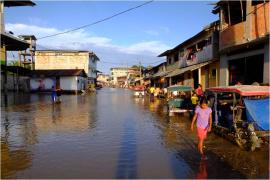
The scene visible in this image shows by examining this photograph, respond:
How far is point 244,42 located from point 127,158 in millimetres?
11840

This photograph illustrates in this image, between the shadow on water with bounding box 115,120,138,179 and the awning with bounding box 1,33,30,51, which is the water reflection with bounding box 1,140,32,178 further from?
the awning with bounding box 1,33,30,51

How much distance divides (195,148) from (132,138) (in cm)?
250

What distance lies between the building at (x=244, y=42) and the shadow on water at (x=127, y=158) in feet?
26.4

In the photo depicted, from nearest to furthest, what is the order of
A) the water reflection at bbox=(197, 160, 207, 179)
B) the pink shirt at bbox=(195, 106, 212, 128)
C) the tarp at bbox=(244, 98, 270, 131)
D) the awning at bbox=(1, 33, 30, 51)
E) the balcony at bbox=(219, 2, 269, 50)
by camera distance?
the water reflection at bbox=(197, 160, 207, 179) < the pink shirt at bbox=(195, 106, 212, 128) < the tarp at bbox=(244, 98, 270, 131) < the balcony at bbox=(219, 2, 269, 50) < the awning at bbox=(1, 33, 30, 51)

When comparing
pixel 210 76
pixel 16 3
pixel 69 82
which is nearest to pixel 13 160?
pixel 210 76

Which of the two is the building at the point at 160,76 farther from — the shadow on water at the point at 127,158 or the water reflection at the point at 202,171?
the water reflection at the point at 202,171

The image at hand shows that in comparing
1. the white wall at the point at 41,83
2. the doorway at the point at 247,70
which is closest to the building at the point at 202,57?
the doorway at the point at 247,70

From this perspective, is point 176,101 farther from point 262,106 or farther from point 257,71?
point 262,106

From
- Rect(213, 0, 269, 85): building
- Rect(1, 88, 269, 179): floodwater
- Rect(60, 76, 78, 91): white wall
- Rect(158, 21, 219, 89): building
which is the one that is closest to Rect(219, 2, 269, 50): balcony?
Rect(213, 0, 269, 85): building

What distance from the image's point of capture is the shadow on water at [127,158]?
289 inches

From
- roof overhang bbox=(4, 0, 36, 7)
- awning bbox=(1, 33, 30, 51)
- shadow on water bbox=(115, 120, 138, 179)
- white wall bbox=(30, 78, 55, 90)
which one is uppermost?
roof overhang bbox=(4, 0, 36, 7)

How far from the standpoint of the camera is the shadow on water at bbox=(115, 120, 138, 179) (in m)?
7.33

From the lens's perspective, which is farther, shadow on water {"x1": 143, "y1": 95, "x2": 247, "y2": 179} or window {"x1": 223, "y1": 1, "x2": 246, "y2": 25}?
window {"x1": 223, "y1": 1, "x2": 246, "y2": 25}

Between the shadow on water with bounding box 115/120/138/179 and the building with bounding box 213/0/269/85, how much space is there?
8.04 metres
